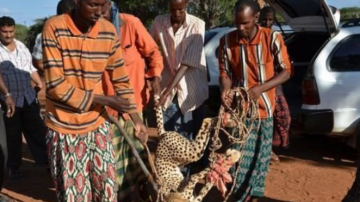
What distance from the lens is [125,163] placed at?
4.05 meters

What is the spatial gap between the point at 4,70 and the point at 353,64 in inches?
154

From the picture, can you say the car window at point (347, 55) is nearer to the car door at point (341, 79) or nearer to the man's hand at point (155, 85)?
the car door at point (341, 79)

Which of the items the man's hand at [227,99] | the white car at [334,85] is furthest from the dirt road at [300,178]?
the man's hand at [227,99]

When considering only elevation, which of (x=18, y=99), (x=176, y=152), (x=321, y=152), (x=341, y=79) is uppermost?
(x=341, y=79)

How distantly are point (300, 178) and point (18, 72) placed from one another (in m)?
3.35

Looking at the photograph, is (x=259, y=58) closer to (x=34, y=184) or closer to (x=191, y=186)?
(x=191, y=186)

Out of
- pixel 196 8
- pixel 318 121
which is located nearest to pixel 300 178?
pixel 318 121

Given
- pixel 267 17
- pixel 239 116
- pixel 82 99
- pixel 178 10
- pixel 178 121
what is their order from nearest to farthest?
pixel 82 99
pixel 239 116
pixel 178 10
pixel 178 121
pixel 267 17

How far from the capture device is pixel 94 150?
3.16 meters

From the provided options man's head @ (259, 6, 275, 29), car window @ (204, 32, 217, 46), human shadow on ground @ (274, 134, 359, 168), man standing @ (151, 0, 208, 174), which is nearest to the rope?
man standing @ (151, 0, 208, 174)

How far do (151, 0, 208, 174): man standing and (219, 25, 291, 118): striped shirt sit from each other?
66cm

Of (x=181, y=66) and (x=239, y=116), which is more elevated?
(x=181, y=66)

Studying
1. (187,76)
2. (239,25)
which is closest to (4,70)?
(187,76)

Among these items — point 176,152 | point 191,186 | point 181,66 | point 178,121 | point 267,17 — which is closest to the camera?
point 191,186
